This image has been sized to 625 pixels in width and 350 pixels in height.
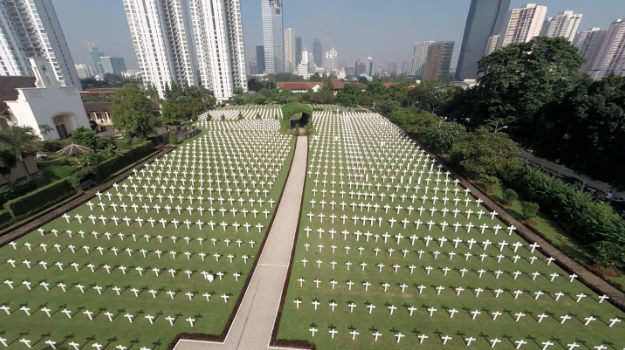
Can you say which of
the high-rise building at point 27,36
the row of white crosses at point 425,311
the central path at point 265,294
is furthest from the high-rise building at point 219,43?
the row of white crosses at point 425,311

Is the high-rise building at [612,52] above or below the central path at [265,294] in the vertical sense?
above

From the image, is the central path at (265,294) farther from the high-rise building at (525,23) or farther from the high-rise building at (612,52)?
the high-rise building at (525,23)

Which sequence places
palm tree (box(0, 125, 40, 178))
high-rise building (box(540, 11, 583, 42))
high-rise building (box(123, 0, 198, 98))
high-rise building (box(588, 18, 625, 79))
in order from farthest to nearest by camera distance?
high-rise building (box(540, 11, 583, 42)), high-rise building (box(588, 18, 625, 79)), high-rise building (box(123, 0, 198, 98)), palm tree (box(0, 125, 40, 178))

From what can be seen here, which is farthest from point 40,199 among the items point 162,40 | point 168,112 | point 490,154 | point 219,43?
point 162,40

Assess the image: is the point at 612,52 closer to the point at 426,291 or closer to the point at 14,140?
the point at 426,291

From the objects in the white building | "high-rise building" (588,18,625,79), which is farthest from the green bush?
"high-rise building" (588,18,625,79)

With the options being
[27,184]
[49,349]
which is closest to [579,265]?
[49,349]

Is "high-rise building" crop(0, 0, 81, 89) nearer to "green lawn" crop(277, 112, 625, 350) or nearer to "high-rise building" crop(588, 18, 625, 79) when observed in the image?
"green lawn" crop(277, 112, 625, 350)

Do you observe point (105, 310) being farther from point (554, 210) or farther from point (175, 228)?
point (554, 210)
